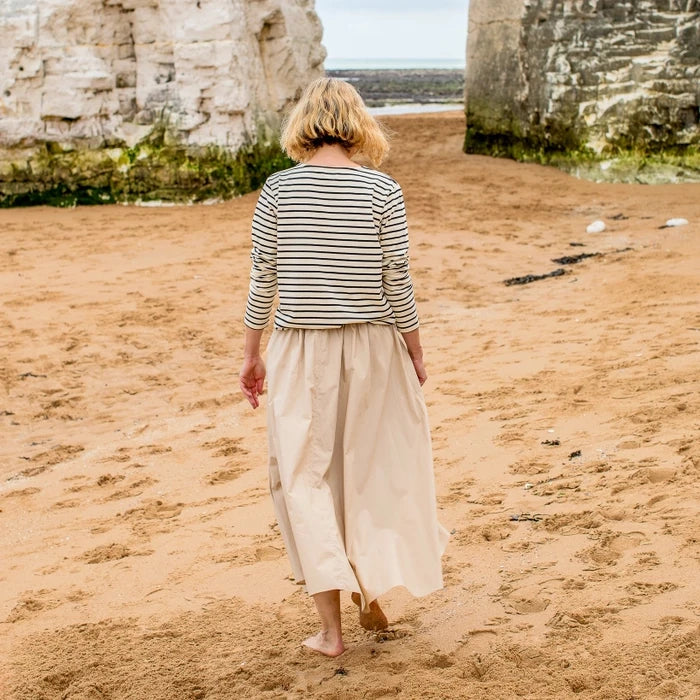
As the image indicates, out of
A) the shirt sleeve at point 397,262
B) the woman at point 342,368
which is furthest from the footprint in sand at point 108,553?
the shirt sleeve at point 397,262

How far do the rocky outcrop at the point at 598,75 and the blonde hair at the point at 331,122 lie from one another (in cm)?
1045

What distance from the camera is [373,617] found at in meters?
3.50

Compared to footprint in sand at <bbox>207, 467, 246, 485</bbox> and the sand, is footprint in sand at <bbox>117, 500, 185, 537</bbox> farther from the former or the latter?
footprint in sand at <bbox>207, 467, 246, 485</bbox>

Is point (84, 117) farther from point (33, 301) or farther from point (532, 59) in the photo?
point (532, 59)

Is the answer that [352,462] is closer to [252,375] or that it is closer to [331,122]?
[252,375]

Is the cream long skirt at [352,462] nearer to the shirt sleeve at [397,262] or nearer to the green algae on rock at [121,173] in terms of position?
the shirt sleeve at [397,262]

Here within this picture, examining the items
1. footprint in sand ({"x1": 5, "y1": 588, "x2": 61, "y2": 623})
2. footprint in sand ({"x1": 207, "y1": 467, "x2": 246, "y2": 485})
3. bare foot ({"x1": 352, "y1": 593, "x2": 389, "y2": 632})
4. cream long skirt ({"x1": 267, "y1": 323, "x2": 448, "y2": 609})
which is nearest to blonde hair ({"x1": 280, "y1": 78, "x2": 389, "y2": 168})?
cream long skirt ({"x1": 267, "y1": 323, "x2": 448, "y2": 609})

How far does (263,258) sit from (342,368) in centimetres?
43

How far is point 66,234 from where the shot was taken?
11195mm

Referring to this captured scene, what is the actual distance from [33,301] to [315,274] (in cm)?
598

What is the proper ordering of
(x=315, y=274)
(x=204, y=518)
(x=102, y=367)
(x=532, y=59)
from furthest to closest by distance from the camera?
(x=532, y=59), (x=102, y=367), (x=204, y=518), (x=315, y=274)

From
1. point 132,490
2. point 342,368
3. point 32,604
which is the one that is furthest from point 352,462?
point 132,490

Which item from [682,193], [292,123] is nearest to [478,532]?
[292,123]

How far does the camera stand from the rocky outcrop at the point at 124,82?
12.3 m
